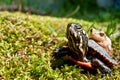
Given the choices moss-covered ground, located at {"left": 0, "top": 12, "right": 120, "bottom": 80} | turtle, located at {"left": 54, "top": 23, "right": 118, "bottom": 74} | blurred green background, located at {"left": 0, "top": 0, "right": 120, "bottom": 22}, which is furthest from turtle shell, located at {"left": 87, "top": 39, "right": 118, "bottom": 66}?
blurred green background, located at {"left": 0, "top": 0, "right": 120, "bottom": 22}

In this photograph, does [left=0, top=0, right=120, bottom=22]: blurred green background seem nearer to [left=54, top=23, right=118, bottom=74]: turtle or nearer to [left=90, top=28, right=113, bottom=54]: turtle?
[left=90, top=28, right=113, bottom=54]: turtle

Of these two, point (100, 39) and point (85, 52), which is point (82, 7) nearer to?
point (100, 39)

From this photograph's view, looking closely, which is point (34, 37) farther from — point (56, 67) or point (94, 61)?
point (94, 61)

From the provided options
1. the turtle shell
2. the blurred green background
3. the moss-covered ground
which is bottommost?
the blurred green background

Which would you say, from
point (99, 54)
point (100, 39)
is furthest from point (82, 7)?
point (99, 54)

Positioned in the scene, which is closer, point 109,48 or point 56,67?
point 56,67

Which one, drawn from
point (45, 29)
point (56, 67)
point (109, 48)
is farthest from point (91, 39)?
point (45, 29)

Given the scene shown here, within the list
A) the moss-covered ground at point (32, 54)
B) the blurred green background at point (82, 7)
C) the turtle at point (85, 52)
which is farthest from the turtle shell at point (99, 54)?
the blurred green background at point (82, 7)

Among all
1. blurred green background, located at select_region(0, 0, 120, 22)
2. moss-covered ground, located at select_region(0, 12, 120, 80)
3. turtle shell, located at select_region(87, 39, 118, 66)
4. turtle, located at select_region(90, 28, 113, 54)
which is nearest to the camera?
moss-covered ground, located at select_region(0, 12, 120, 80)
